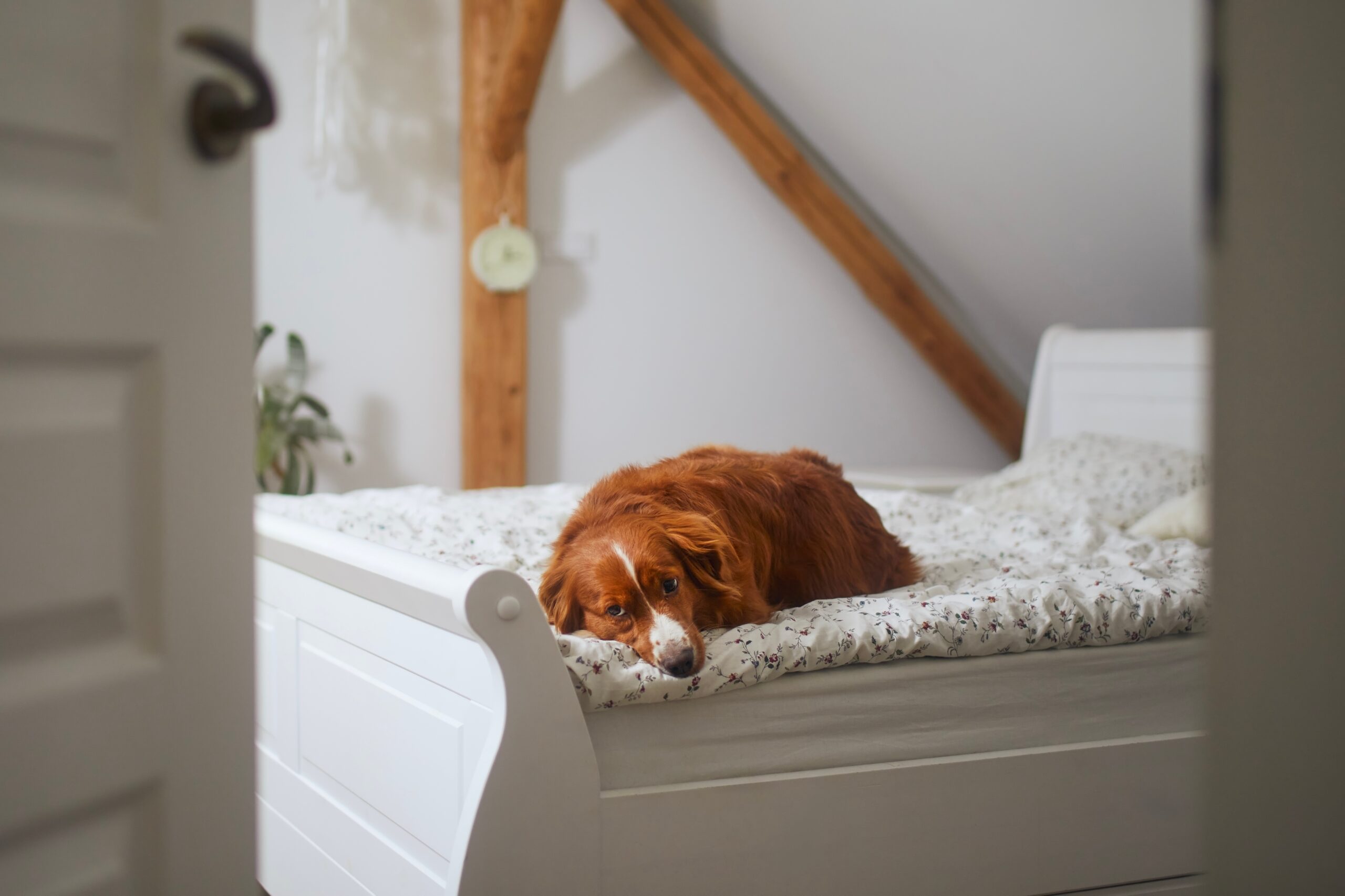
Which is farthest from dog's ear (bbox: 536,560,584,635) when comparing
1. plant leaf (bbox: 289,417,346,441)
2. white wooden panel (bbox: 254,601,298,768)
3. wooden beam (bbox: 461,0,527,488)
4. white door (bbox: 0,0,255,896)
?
wooden beam (bbox: 461,0,527,488)

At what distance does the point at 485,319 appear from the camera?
3848 mm

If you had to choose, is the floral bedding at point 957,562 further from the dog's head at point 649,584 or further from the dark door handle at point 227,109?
the dark door handle at point 227,109

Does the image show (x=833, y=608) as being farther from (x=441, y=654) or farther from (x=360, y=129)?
(x=360, y=129)

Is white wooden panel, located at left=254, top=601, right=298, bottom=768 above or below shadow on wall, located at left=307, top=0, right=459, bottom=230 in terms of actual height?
below

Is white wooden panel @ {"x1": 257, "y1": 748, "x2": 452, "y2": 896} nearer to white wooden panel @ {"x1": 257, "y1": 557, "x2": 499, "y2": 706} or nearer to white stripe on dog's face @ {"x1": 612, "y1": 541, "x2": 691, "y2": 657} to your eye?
white wooden panel @ {"x1": 257, "y1": 557, "x2": 499, "y2": 706}

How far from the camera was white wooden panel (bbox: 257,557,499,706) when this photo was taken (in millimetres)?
1243

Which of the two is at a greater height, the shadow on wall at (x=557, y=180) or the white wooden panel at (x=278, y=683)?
the shadow on wall at (x=557, y=180)

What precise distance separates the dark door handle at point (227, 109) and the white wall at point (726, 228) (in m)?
2.60

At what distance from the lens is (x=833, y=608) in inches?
60.1

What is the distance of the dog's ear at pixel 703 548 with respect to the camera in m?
1.38

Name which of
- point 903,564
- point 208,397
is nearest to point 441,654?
point 208,397

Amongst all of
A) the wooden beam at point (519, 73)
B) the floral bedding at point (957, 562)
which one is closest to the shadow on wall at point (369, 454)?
the wooden beam at point (519, 73)

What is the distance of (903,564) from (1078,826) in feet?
1.64

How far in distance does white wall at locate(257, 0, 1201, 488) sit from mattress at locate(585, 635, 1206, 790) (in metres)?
1.79
